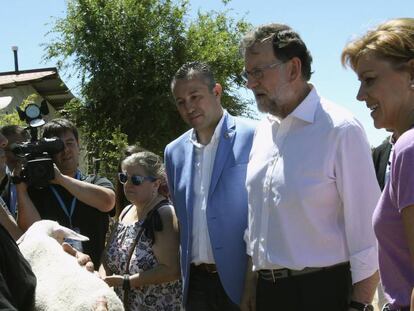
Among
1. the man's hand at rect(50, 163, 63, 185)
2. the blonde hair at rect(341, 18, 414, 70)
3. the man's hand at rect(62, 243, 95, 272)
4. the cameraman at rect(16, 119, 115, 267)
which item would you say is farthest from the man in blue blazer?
the blonde hair at rect(341, 18, 414, 70)

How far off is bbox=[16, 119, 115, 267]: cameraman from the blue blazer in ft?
2.11

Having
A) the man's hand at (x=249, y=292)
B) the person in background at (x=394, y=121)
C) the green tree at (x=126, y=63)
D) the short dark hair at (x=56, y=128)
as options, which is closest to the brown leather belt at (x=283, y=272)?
the man's hand at (x=249, y=292)

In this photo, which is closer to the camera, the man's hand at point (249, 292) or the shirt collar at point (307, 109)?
the shirt collar at point (307, 109)

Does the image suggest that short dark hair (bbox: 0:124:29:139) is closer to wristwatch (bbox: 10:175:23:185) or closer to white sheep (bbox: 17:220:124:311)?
wristwatch (bbox: 10:175:23:185)

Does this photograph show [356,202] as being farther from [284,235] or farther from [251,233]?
[251,233]

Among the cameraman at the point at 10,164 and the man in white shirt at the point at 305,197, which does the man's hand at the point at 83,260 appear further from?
the cameraman at the point at 10,164

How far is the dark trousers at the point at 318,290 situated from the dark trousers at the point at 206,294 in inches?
25.0

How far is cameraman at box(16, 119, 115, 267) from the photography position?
407cm

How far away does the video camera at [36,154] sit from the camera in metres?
3.89

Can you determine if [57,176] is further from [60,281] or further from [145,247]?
[60,281]

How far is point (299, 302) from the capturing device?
281 cm

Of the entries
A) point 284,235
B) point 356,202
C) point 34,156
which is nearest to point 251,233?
→ point 284,235

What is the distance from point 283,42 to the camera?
3033 millimetres

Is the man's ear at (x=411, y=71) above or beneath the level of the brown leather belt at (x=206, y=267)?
above
